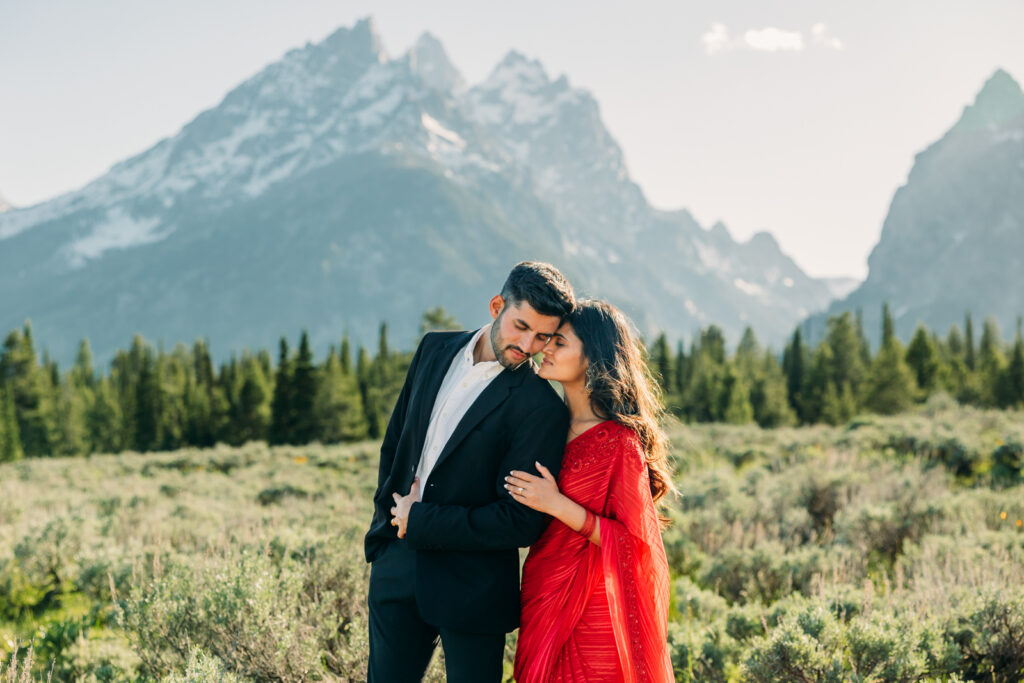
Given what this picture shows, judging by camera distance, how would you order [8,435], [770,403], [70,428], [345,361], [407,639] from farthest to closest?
1. [345,361]
2. [70,428]
3. [770,403]
4. [8,435]
5. [407,639]

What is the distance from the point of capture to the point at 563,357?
2.86 metres

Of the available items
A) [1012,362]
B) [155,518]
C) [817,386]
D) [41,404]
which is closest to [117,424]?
[41,404]

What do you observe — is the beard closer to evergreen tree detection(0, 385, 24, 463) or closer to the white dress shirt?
the white dress shirt

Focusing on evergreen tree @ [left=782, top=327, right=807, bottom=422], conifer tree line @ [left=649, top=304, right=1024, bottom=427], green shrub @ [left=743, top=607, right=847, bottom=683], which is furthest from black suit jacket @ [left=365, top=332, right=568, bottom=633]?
evergreen tree @ [left=782, top=327, right=807, bottom=422]

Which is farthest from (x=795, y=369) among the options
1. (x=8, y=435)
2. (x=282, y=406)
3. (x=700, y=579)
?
(x=8, y=435)

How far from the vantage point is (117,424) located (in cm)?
4712

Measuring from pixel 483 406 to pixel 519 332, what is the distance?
0.33 m

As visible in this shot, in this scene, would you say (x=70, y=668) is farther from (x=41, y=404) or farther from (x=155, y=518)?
(x=41, y=404)

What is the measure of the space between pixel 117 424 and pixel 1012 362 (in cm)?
5820

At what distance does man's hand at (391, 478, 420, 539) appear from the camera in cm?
267

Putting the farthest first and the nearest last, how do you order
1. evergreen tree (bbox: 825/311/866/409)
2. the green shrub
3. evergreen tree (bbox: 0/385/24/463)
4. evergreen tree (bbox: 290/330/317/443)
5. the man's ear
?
evergreen tree (bbox: 825/311/866/409) < evergreen tree (bbox: 290/330/317/443) < evergreen tree (bbox: 0/385/24/463) < the green shrub < the man's ear

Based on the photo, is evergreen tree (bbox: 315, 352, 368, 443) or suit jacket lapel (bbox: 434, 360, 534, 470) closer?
suit jacket lapel (bbox: 434, 360, 534, 470)

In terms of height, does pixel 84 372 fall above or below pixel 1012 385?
above

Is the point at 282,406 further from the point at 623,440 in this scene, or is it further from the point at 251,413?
the point at 623,440
